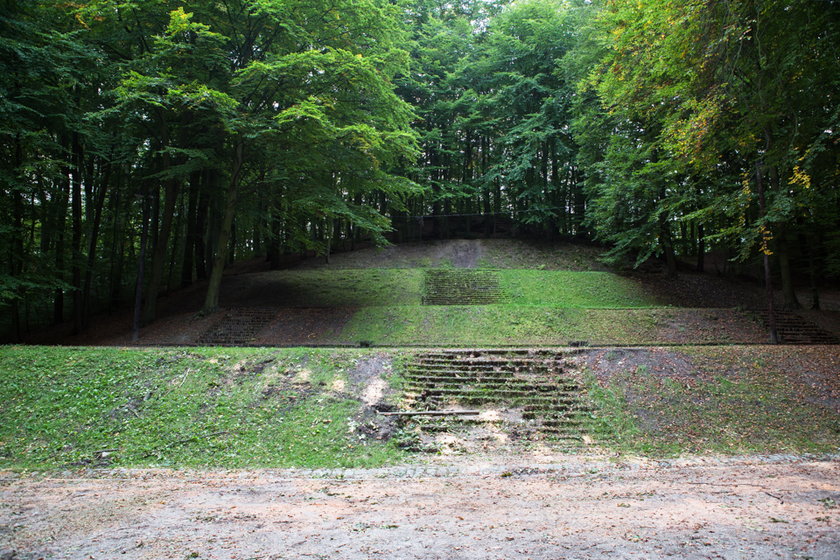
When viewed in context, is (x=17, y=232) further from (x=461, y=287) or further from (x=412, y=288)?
(x=461, y=287)

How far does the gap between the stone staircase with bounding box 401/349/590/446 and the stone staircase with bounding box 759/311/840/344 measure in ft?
28.0

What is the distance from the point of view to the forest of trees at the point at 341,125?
8984mm

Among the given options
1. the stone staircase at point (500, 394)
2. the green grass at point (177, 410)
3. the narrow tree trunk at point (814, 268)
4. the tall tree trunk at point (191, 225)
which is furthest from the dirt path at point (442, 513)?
the tall tree trunk at point (191, 225)

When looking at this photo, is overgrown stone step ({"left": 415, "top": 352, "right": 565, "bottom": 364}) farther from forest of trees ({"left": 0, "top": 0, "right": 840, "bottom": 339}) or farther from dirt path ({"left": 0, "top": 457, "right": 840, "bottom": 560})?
forest of trees ({"left": 0, "top": 0, "right": 840, "bottom": 339})

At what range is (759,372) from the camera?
31.3 ft

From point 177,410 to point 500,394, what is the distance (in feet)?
20.4

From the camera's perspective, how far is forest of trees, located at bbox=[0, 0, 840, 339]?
8.98 m

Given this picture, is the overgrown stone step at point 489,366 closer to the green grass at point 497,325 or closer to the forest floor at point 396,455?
the forest floor at point 396,455

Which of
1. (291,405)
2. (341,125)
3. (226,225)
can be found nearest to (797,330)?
(291,405)

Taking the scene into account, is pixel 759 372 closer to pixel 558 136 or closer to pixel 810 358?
pixel 810 358

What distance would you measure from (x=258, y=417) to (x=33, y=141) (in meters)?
11.5

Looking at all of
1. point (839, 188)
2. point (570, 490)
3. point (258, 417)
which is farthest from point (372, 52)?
point (570, 490)

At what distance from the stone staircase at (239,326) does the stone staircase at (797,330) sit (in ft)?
53.7

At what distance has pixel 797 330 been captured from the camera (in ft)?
46.4
